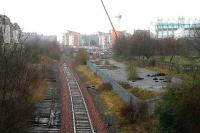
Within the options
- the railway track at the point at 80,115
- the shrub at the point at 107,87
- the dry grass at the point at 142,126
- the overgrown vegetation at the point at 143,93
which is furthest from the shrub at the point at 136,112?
the shrub at the point at 107,87

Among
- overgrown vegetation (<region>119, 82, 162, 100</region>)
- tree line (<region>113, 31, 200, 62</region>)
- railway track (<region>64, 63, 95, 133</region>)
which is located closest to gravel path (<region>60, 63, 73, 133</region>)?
railway track (<region>64, 63, 95, 133</region>)

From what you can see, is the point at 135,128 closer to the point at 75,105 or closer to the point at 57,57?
the point at 75,105

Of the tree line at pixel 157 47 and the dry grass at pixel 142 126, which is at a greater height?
the tree line at pixel 157 47

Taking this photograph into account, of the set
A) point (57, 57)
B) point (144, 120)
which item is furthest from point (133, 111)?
point (57, 57)

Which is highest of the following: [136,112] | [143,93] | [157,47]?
[157,47]

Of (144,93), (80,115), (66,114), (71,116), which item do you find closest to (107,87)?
(144,93)

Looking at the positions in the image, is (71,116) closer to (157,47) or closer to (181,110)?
(181,110)

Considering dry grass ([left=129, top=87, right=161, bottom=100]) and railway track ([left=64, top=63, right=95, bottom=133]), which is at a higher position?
dry grass ([left=129, top=87, right=161, bottom=100])

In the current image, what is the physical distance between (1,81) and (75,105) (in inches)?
528

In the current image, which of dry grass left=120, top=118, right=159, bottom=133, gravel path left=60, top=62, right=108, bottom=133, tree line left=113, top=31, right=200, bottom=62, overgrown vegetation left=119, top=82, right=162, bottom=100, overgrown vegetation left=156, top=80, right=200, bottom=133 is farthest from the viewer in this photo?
tree line left=113, top=31, right=200, bottom=62

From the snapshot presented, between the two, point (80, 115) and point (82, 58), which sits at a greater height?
point (82, 58)

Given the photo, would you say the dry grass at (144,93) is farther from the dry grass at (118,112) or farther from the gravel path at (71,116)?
the gravel path at (71,116)

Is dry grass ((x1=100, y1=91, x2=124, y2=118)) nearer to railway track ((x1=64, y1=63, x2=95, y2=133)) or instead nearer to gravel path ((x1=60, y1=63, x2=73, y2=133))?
railway track ((x1=64, y1=63, x2=95, y2=133))

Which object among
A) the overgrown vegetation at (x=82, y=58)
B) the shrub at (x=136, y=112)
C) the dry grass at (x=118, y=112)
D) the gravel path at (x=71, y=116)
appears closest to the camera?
the dry grass at (x=118, y=112)
